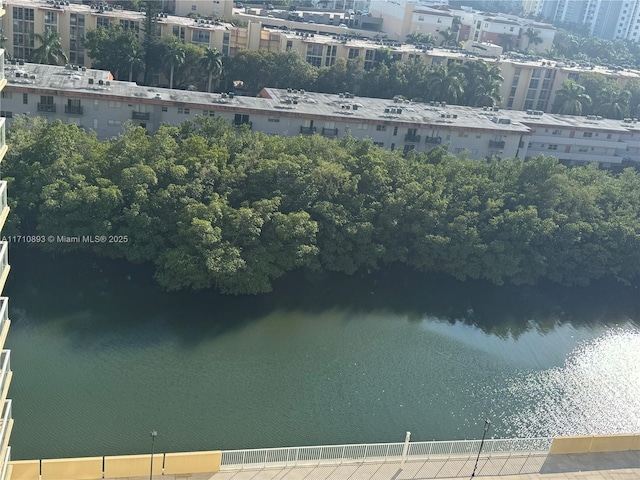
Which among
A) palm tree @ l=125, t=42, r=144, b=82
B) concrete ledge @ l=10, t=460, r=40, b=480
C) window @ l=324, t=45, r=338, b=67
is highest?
window @ l=324, t=45, r=338, b=67

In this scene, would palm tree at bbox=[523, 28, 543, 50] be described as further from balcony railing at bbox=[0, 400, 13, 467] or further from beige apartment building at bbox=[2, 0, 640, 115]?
balcony railing at bbox=[0, 400, 13, 467]

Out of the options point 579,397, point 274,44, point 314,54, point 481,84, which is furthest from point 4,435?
point 274,44

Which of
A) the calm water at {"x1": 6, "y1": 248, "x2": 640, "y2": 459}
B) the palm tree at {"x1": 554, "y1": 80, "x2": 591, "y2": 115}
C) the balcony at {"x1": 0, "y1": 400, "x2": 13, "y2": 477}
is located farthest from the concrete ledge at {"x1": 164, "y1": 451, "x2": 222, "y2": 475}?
the palm tree at {"x1": 554, "y1": 80, "x2": 591, "y2": 115}

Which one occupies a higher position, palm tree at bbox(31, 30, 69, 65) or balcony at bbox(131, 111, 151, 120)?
palm tree at bbox(31, 30, 69, 65)

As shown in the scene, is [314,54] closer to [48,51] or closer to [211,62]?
[211,62]

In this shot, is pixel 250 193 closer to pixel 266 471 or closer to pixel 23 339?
pixel 23 339

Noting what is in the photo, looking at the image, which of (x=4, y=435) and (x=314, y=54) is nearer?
(x=4, y=435)

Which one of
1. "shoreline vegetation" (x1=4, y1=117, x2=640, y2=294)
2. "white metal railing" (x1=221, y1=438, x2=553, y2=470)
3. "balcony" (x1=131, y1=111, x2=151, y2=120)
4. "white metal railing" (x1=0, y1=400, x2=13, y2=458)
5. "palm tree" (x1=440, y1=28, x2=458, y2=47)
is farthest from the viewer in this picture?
"palm tree" (x1=440, y1=28, x2=458, y2=47)
